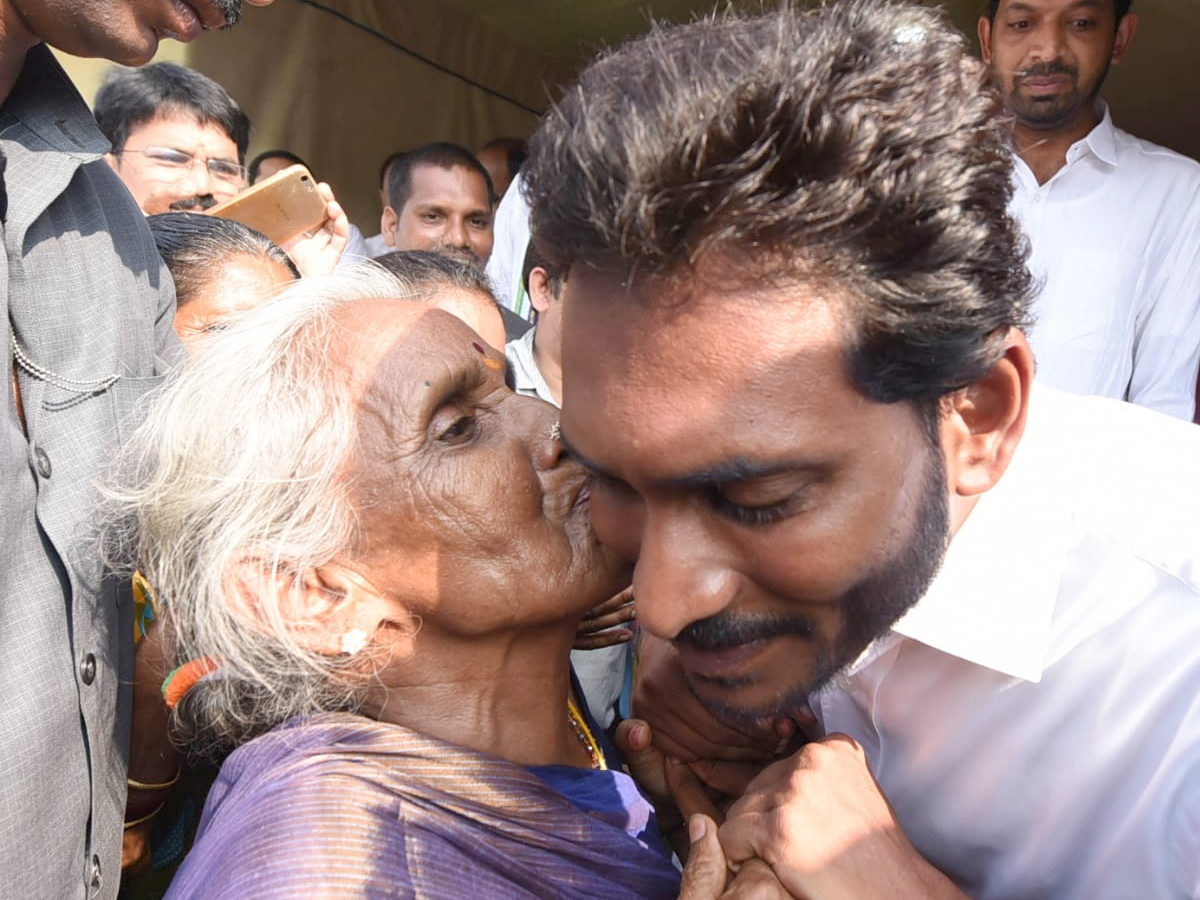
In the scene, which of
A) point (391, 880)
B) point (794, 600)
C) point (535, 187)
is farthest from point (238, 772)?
point (535, 187)

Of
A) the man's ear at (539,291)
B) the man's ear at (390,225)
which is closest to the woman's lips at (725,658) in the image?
the man's ear at (539,291)

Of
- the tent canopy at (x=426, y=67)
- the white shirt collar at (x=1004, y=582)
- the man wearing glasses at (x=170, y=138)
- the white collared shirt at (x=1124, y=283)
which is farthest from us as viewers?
the tent canopy at (x=426, y=67)

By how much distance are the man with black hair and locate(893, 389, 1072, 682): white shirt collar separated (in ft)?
12.6

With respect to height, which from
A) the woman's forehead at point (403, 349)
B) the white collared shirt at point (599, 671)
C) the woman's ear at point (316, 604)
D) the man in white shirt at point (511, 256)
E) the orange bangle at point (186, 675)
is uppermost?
the woman's forehead at point (403, 349)

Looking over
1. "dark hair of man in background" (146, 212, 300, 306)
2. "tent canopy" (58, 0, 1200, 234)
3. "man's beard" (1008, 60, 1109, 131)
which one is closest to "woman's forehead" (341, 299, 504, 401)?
"dark hair of man in background" (146, 212, 300, 306)

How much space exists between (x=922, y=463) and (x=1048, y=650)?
0.45m

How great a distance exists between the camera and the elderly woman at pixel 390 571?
5.07ft

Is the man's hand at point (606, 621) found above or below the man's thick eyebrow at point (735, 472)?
below

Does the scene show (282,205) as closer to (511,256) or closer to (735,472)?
(511,256)

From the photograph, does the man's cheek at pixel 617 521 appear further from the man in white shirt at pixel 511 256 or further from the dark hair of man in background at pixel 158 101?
the man in white shirt at pixel 511 256

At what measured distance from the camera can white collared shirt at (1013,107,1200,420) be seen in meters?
3.66

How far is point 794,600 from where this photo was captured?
1.33 m

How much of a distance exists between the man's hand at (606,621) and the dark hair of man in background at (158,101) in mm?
2947

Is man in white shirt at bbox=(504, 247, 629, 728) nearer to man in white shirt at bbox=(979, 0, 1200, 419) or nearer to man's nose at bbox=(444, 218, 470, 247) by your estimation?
man's nose at bbox=(444, 218, 470, 247)
